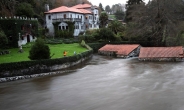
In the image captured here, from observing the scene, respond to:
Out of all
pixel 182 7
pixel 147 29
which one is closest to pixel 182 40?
pixel 147 29

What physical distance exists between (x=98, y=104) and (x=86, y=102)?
1053 mm

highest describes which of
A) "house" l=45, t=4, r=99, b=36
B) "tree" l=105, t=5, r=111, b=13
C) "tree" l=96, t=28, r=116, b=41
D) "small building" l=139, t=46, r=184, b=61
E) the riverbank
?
"tree" l=105, t=5, r=111, b=13

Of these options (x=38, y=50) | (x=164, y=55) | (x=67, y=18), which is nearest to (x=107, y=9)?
(x=67, y=18)

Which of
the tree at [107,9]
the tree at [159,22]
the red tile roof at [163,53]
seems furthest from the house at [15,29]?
the tree at [107,9]

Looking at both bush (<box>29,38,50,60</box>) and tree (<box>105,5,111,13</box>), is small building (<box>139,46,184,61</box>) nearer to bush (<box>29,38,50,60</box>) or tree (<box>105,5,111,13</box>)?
bush (<box>29,38,50,60</box>)

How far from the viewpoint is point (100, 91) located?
18797 millimetres

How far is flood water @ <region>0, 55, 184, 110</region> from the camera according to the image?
1555cm

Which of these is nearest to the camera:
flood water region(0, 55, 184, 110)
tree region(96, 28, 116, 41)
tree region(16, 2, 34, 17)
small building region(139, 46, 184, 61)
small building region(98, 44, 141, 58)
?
flood water region(0, 55, 184, 110)

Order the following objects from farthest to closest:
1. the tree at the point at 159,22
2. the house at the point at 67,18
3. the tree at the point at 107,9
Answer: the tree at the point at 107,9
the house at the point at 67,18
the tree at the point at 159,22

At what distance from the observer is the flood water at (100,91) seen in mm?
15555

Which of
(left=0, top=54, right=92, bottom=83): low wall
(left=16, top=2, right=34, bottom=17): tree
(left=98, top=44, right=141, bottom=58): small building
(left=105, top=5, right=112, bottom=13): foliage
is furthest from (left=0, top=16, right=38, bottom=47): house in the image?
(left=105, top=5, right=112, bottom=13): foliage

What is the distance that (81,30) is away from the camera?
207ft

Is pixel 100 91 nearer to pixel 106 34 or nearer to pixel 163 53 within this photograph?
pixel 163 53

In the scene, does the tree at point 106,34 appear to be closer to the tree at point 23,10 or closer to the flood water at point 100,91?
the tree at point 23,10
